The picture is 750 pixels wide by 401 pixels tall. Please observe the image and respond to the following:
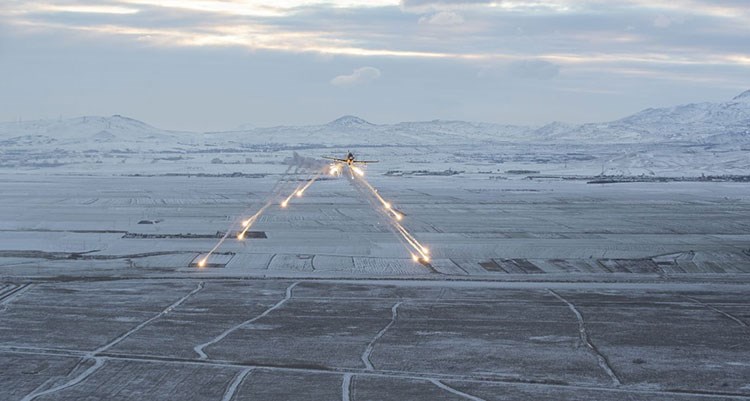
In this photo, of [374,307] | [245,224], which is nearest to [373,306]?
[374,307]

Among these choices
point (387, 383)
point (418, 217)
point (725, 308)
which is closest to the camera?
point (387, 383)

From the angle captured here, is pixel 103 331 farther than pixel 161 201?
No

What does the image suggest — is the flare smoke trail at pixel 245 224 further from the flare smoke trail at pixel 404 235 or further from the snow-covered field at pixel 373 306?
the flare smoke trail at pixel 404 235

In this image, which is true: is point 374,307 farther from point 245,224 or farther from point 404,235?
point 245,224

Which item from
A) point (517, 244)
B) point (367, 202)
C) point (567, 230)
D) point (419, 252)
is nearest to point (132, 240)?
point (419, 252)

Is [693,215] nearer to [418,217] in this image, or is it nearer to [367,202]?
[418,217]

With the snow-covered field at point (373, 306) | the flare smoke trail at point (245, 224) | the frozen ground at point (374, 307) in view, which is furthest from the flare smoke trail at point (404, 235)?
the flare smoke trail at point (245, 224)

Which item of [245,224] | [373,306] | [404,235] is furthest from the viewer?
[245,224]

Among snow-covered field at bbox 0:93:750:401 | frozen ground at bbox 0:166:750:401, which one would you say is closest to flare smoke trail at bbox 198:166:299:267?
snow-covered field at bbox 0:93:750:401

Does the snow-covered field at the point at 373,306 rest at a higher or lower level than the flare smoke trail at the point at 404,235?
higher
